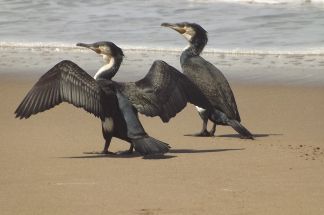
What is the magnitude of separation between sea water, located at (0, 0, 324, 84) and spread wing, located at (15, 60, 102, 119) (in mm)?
5506

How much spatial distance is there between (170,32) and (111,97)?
9.65 meters

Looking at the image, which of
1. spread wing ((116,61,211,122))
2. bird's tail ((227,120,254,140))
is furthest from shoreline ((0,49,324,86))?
spread wing ((116,61,211,122))

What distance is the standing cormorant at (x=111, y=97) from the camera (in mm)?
9156

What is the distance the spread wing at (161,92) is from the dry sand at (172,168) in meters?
0.41

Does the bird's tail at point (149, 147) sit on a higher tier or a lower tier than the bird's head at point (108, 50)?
lower

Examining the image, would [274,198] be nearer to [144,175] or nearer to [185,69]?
[144,175]

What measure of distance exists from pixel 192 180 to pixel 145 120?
3278mm

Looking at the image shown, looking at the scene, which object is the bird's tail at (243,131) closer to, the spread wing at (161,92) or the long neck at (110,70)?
the spread wing at (161,92)

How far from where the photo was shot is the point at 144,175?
843 cm

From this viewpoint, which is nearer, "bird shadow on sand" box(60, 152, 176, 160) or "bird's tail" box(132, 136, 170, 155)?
"bird's tail" box(132, 136, 170, 155)

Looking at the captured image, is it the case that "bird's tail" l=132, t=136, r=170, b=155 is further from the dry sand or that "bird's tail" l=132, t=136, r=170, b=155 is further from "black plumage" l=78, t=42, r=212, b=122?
"black plumage" l=78, t=42, r=212, b=122

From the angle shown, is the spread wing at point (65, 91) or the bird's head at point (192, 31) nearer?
the spread wing at point (65, 91)

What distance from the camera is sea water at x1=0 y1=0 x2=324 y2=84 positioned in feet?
52.2

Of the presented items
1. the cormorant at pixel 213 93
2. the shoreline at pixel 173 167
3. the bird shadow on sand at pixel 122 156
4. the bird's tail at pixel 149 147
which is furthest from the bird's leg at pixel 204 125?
the bird's tail at pixel 149 147
